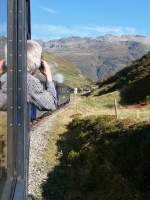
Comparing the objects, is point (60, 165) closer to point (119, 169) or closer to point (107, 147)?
point (107, 147)

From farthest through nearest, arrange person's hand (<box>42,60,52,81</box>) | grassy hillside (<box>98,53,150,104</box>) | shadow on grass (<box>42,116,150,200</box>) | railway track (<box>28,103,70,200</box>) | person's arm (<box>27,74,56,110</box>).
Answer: grassy hillside (<box>98,53,150,104</box>)
railway track (<box>28,103,70,200</box>)
shadow on grass (<box>42,116,150,200</box>)
person's hand (<box>42,60,52,81</box>)
person's arm (<box>27,74,56,110</box>)

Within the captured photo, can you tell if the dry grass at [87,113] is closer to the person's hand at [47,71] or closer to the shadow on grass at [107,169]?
the shadow on grass at [107,169]

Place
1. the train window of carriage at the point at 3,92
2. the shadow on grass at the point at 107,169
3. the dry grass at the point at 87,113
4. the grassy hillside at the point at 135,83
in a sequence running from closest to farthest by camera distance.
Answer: the train window of carriage at the point at 3,92 < the shadow on grass at the point at 107,169 < the dry grass at the point at 87,113 < the grassy hillside at the point at 135,83

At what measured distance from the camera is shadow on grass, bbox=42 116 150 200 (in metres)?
19.8

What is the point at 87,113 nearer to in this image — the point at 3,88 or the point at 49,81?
the point at 49,81

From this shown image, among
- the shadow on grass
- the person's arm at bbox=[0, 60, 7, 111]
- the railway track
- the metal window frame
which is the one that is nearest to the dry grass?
the railway track

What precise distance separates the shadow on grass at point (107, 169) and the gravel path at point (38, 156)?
36 cm

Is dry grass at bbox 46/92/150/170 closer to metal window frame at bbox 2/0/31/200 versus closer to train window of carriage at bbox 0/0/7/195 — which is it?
metal window frame at bbox 2/0/31/200

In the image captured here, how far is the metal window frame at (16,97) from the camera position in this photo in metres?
4.30

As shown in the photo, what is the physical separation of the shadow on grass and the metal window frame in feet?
46.4

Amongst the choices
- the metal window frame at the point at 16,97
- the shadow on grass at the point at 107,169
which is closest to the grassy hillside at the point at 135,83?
the shadow on grass at the point at 107,169

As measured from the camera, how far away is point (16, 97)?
172 inches

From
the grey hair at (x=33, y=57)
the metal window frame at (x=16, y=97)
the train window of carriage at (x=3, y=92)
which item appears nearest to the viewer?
the train window of carriage at (x=3, y=92)

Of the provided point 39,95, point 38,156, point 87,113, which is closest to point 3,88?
point 39,95
